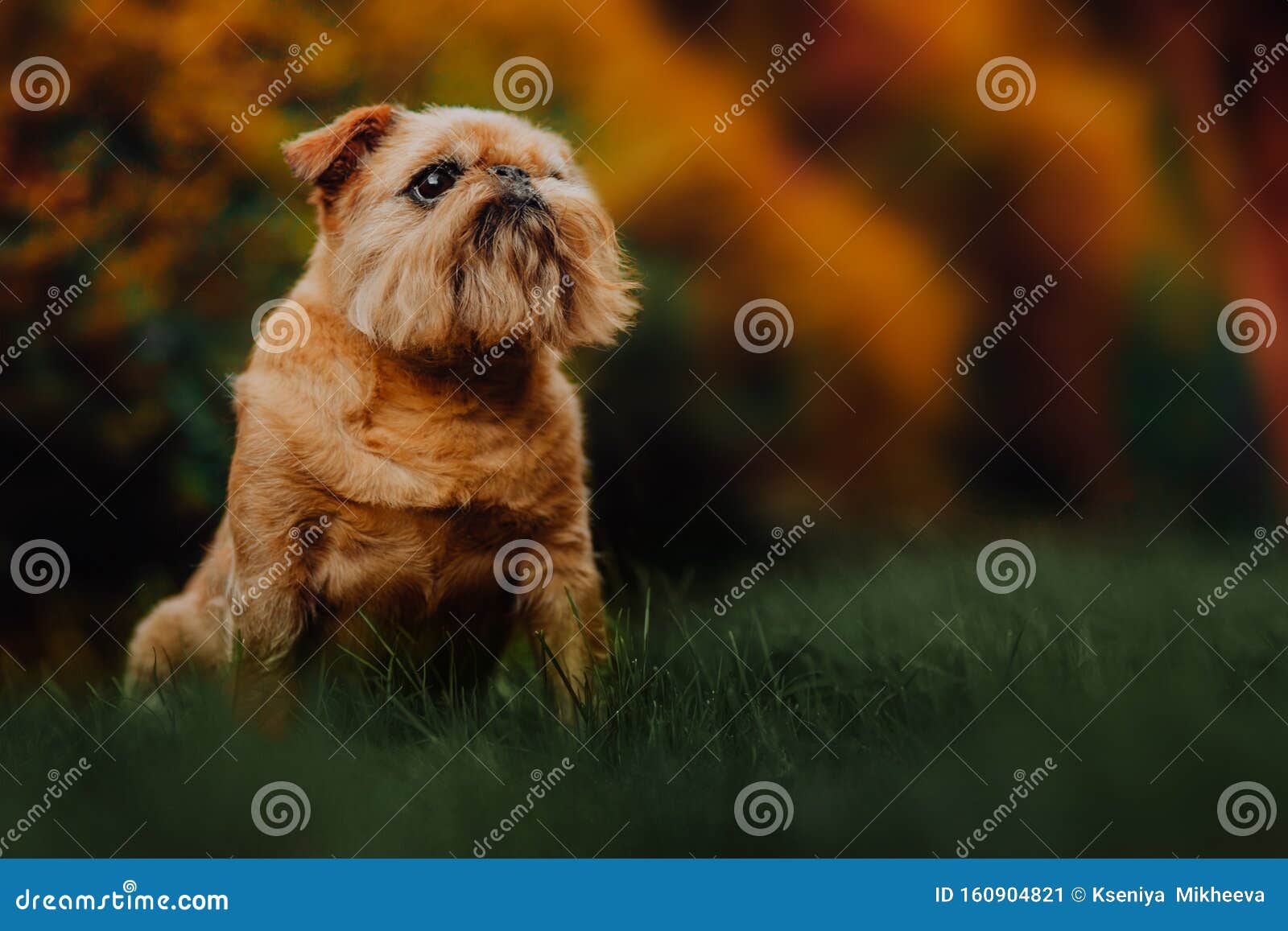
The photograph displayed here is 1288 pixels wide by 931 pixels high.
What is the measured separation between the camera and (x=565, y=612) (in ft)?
10.9

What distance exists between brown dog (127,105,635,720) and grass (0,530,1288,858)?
0.60ft

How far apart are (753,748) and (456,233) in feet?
5.02

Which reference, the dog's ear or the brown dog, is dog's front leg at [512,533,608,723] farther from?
the dog's ear

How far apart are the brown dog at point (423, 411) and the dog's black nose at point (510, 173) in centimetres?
2

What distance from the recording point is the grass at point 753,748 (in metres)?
2.59

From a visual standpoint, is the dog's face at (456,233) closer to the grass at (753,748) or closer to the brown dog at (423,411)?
the brown dog at (423,411)

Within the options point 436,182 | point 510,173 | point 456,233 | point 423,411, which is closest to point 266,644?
point 423,411

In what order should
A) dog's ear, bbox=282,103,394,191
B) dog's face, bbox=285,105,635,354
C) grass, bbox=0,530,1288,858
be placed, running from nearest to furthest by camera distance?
grass, bbox=0,530,1288,858 → dog's face, bbox=285,105,635,354 → dog's ear, bbox=282,103,394,191

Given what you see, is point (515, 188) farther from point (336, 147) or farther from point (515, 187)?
point (336, 147)

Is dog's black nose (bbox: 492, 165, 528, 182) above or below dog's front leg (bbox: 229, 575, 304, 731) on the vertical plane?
above

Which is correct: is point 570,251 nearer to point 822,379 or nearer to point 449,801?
point 449,801

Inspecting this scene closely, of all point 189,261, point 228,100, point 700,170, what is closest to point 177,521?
point 189,261

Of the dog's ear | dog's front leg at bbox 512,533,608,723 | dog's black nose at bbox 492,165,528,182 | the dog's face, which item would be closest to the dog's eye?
the dog's face

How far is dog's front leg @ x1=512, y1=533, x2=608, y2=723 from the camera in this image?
330cm
